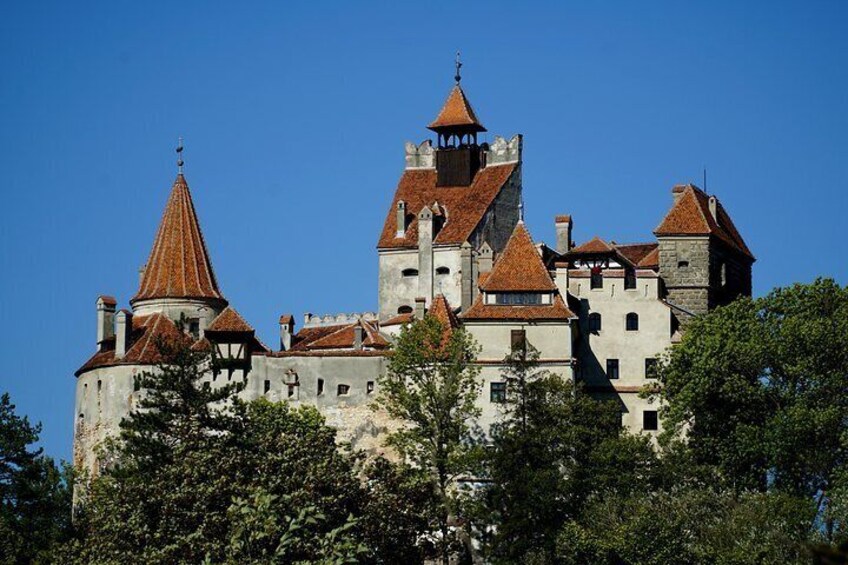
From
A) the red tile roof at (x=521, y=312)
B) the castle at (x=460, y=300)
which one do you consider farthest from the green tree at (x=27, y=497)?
the red tile roof at (x=521, y=312)

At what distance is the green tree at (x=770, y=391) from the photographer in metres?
88.4

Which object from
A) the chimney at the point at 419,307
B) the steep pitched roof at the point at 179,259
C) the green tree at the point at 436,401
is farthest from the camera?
the steep pitched roof at the point at 179,259

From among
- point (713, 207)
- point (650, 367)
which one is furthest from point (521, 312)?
point (713, 207)

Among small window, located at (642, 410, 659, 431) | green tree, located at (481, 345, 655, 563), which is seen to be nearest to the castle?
small window, located at (642, 410, 659, 431)

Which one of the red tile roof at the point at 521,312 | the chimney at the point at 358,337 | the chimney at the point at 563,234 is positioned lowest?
the chimney at the point at 358,337

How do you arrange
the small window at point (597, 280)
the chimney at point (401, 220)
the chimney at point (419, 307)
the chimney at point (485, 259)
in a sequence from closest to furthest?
the small window at point (597, 280)
the chimney at point (419, 307)
the chimney at point (485, 259)
the chimney at point (401, 220)

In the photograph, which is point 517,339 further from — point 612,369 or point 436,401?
point 612,369

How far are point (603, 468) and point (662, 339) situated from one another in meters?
14.9

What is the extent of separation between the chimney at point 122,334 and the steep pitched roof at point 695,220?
26.0 meters

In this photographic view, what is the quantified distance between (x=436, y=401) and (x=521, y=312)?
23.3 feet

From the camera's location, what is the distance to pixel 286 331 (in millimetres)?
106062

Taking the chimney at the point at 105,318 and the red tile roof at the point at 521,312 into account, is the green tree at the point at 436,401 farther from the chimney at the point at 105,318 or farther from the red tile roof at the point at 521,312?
the chimney at the point at 105,318

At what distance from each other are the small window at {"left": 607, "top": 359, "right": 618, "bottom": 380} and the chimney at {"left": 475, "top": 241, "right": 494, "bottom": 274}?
8.06 meters

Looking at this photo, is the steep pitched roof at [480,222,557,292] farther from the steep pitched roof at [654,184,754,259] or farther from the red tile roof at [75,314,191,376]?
the red tile roof at [75,314,191,376]
